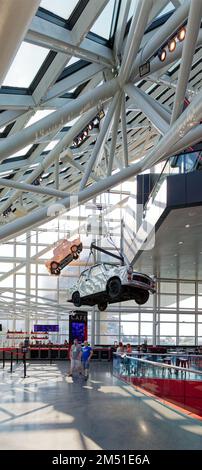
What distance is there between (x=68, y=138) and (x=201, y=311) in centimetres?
3071

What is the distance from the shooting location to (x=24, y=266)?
4378 cm

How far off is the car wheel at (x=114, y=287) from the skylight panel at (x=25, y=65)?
9.08 meters

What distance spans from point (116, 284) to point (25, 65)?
996cm

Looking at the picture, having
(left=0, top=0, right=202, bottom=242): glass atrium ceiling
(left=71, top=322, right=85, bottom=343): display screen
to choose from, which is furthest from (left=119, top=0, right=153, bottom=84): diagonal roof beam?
(left=71, top=322, right=85, bottom=343): display screen

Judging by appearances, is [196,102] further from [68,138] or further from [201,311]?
[201,311]

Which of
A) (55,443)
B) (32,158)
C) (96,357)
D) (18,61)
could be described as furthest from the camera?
(96,357)

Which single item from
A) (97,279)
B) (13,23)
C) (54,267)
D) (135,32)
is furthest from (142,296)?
(13,23)

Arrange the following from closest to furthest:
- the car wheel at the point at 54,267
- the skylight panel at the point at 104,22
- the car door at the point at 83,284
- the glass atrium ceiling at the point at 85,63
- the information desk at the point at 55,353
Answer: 1. the glass atrium ceiling at the point at 85,63
2. the skylight panel at the point at 104,22
3. the car door at the point at 83,284
4. the car wheel at the point at 54,267
5. the information desk at the point at 55,353

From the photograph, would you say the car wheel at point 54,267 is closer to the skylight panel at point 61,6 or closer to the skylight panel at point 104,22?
the skylight panel at point 104,22

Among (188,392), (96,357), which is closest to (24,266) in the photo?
(96,357)

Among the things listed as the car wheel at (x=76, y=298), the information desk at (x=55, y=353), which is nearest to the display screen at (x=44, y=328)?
the information desk at (x=55, y=353)

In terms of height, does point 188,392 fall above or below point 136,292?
below

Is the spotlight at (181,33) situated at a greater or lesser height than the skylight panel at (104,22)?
lesser

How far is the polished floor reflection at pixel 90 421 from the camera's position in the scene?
745cm
